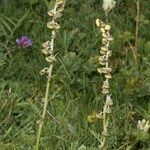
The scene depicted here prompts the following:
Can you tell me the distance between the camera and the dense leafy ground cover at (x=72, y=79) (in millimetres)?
2666

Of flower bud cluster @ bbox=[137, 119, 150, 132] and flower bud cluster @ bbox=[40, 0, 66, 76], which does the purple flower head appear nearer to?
flower bud cluster @ bbox=[137, 119, 150, 132]

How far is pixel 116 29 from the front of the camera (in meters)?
3.50

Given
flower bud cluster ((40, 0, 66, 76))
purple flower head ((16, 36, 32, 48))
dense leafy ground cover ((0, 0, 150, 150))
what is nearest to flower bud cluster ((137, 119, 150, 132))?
dense leafy ground cover ((0, 0, 150, 150))

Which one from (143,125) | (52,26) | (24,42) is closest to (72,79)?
(24,42)

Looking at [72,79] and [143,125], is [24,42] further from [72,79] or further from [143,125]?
[143,125]

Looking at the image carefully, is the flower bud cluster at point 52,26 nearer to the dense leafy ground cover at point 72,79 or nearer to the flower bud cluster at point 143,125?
the dense leafy ground cover at point 72,79

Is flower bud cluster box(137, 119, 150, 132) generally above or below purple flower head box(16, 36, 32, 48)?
below

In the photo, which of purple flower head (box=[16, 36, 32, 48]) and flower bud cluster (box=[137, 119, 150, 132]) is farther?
purple flower head (box=[16, 36, 32, 48])

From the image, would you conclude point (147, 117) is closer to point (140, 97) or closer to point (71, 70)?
point (140, 97)

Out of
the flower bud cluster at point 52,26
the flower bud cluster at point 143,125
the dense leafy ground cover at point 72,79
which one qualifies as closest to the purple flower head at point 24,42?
the dense leafy ground cover at point 72,79

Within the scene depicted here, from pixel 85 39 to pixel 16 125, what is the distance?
38.4 inches

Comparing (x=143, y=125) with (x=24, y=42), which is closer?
(x=143, y=125)

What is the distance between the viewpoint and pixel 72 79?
310 centimetres

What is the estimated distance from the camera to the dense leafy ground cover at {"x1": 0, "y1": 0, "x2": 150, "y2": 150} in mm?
2666
